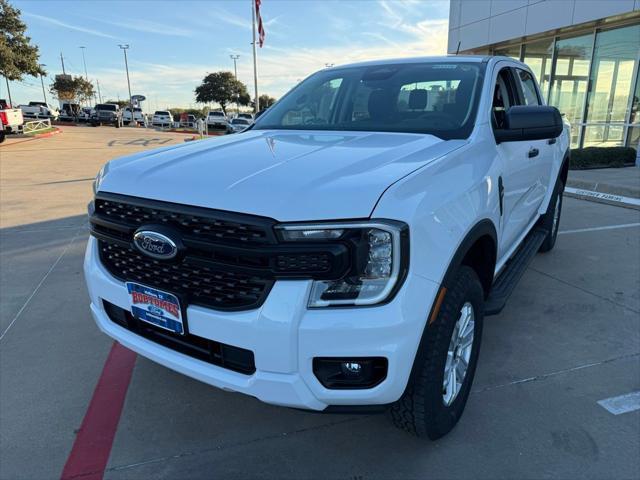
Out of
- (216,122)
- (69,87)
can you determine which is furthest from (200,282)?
(69,87)

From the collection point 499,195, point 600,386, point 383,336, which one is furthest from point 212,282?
point 600,386

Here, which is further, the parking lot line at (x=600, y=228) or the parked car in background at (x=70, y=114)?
the parked car in background at (x=70, y=114)

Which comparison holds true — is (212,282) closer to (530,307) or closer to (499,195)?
(499,195)

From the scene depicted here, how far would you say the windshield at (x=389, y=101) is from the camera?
2904mm

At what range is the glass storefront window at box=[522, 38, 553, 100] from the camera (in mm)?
15047

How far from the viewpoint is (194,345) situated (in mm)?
2064

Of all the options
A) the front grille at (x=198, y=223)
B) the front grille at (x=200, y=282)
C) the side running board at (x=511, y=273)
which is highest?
the front grille at (x=198, y=223)

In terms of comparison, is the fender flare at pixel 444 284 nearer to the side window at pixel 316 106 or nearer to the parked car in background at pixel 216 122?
the side window at pixel 316 106

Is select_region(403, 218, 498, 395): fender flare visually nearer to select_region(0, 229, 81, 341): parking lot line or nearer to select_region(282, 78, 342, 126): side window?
select_region(282, 78, 342, 126): side window

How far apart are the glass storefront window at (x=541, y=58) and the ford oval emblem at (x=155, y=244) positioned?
51.3 ft

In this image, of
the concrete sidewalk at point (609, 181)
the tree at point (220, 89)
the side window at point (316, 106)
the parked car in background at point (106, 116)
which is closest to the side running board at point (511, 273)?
→ the side window at point (316, 106)

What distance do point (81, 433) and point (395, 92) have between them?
2.73 m

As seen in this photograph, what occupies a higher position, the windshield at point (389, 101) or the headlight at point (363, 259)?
the windshield at point (389, 101)

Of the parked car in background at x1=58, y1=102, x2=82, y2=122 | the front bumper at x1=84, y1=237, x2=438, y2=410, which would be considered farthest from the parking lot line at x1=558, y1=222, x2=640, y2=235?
the parked car in background at x1=58, y1=102, x2=82, y2=122
